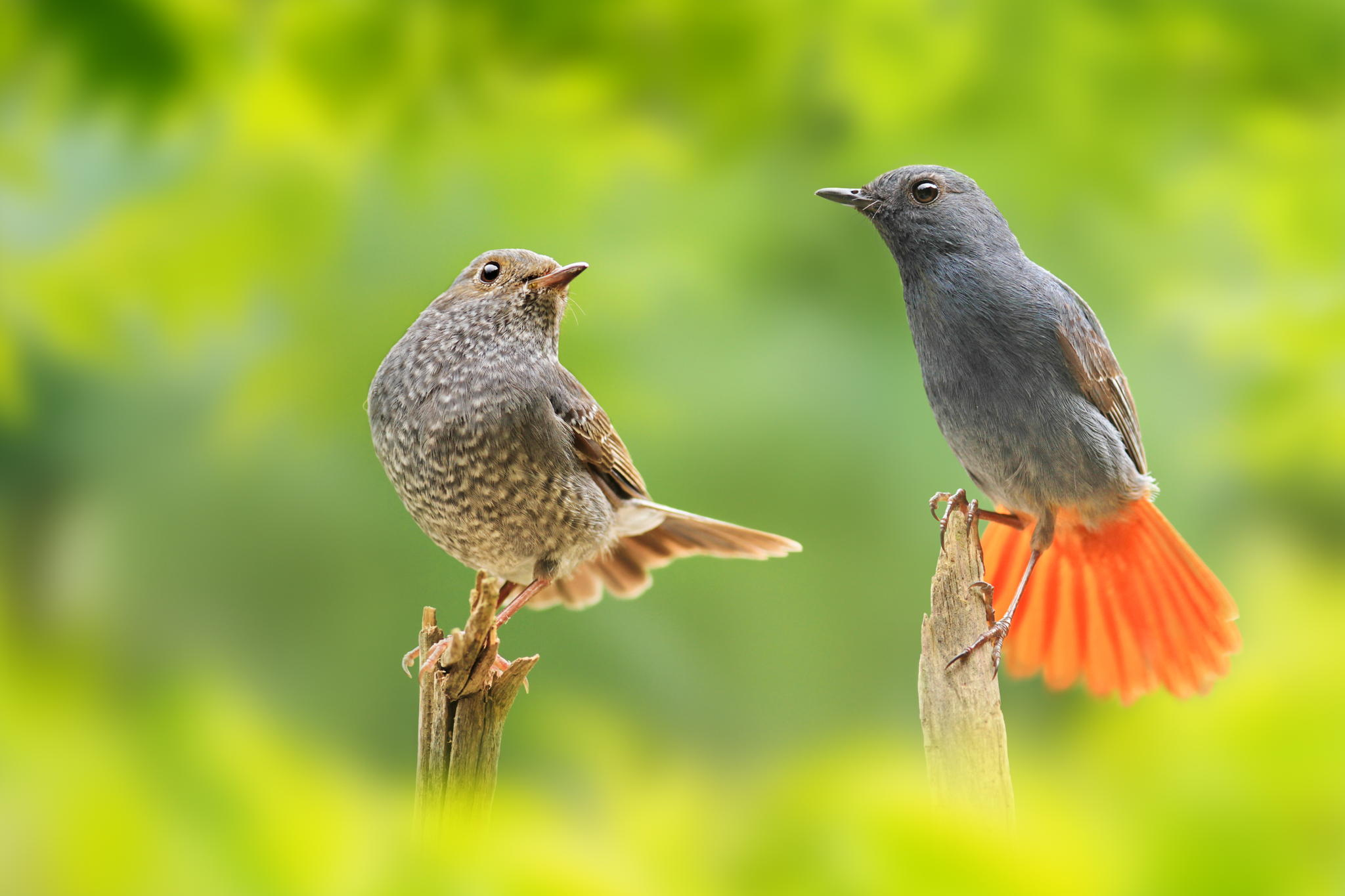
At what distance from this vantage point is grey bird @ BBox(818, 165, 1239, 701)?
1.89m

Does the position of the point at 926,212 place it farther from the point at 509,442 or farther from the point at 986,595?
the point at 509,442

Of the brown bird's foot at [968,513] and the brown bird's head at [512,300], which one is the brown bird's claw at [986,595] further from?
the brown bird's head at [512,300]

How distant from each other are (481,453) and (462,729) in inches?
16.6

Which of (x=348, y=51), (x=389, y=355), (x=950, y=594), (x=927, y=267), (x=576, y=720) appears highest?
(x=348, y=51)

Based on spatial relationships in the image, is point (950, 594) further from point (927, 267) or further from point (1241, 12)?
point (1241, 12)

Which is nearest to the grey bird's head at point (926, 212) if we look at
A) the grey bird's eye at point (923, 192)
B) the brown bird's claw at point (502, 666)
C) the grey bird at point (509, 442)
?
the grey bird's eye at point (923, 192)

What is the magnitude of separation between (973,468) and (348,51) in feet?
6.52

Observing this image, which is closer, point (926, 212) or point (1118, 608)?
point (926, 212)

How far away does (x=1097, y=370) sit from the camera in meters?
1.96

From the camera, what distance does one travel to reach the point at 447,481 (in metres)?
1.81

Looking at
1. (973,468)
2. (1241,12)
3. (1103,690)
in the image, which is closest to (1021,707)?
(1103,690)

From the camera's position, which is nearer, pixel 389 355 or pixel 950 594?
pixel 950 594

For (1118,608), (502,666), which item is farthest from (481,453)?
(1118,608)

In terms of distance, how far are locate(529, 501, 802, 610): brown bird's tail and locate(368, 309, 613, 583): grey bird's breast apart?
0.19 metres
